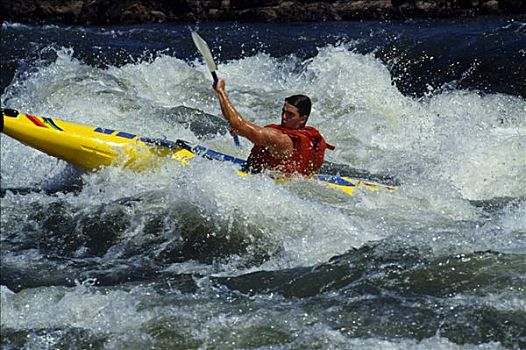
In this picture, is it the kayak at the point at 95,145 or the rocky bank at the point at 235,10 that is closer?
the kayak at the point at 95,145

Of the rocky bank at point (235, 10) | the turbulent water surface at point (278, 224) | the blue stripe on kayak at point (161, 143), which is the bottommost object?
the turbulent water surface at point (278, 224)

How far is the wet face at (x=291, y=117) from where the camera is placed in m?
6.58

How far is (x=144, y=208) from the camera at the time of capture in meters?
6.59

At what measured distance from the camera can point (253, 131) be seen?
637cm

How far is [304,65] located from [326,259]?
722 cm

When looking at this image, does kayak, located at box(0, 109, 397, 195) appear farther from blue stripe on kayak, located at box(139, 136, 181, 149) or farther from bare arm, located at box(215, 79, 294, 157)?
bare arm, located at box(215, 79, 294, 157)

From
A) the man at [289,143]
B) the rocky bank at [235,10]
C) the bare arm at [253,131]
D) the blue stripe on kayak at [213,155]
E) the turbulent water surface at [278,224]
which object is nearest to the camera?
the turbulent water surface at [278,224]

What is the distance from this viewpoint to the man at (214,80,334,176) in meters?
6.46

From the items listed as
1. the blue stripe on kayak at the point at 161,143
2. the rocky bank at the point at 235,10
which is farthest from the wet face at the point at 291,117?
the rocky bank at the point at 235,10

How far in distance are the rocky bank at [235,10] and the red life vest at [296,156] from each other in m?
11.1

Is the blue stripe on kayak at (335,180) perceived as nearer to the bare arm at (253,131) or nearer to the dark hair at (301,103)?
the bare arm at (253,131)

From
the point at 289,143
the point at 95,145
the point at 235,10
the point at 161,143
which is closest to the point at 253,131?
the point at 289,143

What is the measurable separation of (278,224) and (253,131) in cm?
73

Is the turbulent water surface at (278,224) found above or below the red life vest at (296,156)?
below
